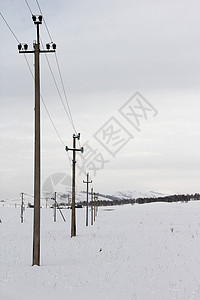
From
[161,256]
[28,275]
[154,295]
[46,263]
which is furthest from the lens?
[161,256]

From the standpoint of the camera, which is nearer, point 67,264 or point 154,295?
point 154,295

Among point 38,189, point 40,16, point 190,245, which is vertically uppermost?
point 40,16

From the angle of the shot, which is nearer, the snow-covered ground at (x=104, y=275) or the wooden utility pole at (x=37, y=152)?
the snow-covered ground at (x=104, y=275)

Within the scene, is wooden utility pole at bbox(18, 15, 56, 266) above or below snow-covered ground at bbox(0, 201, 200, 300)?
above

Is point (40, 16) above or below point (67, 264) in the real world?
above

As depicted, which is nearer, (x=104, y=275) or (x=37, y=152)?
(x=104, y=275)

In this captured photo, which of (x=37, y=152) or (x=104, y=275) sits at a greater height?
(x=37, y=152)

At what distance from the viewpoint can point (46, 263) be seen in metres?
16.1

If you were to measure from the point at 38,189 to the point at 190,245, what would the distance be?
34.4 feet

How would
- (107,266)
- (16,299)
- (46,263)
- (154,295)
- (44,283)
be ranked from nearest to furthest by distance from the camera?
1. (16,299)
2. (154,295)
3. (44,283)
4. (107,266)
5. (46,263)

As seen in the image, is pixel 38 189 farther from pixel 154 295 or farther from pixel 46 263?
pixel 154 295

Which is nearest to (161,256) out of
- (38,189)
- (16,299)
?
(38,189)

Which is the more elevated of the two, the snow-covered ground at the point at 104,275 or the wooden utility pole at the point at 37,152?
the wooden utility pole at the point at 37,152

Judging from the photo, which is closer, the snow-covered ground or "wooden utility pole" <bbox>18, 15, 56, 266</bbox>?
the snow-covered ground
